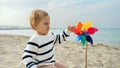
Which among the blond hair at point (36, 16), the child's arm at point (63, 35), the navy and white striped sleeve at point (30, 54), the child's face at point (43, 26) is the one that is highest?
the blond hair at point (36, 16)

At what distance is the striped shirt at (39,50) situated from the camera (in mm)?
2815

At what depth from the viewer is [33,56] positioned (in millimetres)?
2871

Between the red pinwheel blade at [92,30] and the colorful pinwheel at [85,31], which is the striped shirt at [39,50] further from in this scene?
the red pinwheel blade at [92,30]

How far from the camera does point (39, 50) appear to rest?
2926 mm

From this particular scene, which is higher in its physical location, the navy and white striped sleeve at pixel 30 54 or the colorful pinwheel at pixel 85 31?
the colorful pinwheel at pixel 85 31

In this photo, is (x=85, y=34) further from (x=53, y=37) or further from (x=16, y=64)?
(x=16, y=64)

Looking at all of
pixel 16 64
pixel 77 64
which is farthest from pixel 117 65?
pixel 16 64

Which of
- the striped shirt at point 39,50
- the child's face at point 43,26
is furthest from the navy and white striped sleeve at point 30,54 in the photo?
the child's face at point 43,26

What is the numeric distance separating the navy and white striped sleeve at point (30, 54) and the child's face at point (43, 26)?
177mm

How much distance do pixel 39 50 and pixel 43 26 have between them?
28 centimetres

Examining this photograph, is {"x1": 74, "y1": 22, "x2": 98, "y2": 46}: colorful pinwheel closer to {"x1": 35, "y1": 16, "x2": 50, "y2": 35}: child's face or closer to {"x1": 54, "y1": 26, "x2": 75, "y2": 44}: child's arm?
{"x1": 54, "y1": 26, "x2": 75, "y2": 44}: child's arm

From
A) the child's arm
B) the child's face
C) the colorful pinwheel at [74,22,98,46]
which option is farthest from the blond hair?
the colorful pinwheel at [74,22,98,46]

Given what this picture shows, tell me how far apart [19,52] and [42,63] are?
360cm

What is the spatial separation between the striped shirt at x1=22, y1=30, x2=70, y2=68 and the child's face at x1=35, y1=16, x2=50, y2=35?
0.06 m
